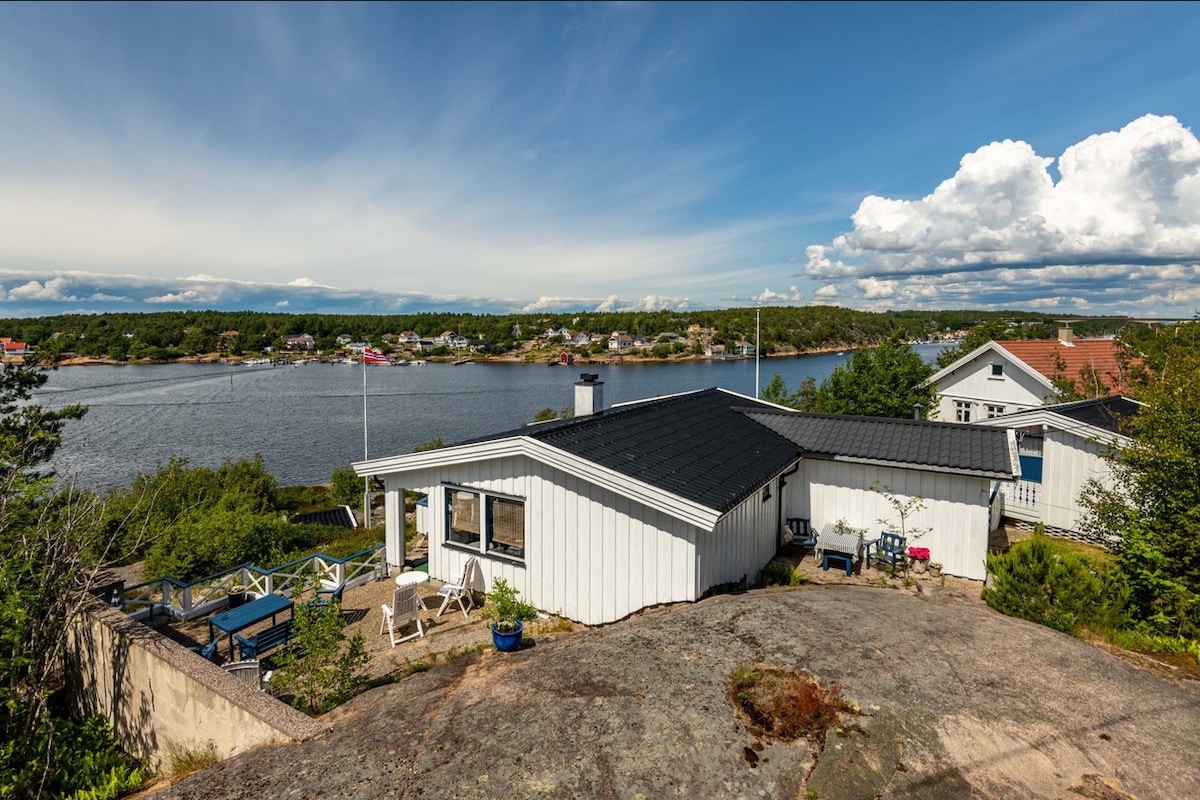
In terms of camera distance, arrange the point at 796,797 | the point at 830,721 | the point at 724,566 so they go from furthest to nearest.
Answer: the point at 724,566 → the point at 830,721 → the point at 796,797

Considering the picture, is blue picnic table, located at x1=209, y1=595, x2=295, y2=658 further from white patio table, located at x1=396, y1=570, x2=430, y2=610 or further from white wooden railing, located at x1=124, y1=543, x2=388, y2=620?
white patio table, located at x1=396, y1=570, x2=430, y2=610

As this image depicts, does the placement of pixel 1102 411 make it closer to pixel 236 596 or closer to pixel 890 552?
pixel 890 552

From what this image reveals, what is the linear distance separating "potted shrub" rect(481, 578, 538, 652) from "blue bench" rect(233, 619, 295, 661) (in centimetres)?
291

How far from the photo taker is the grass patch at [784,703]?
4844mm

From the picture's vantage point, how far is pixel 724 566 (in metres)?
9.05

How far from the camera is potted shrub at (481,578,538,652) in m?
7.31

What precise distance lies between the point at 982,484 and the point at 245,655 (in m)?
12.4

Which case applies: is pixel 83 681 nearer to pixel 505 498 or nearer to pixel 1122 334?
pixel 505 498

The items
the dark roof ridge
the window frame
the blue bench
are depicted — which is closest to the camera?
the blue bench

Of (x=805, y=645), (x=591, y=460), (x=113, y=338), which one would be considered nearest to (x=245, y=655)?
(x=591, y=460)

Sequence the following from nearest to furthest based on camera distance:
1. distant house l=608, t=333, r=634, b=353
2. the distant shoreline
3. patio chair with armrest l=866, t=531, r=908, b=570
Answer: patio chair with armrest l=866, t=531, r=908, b=570 < the distant shoreline < distant house l=608, t=333, r=634, b=353

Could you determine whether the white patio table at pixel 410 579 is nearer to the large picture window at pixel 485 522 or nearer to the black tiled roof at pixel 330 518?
the large picture window at pixel 485 522

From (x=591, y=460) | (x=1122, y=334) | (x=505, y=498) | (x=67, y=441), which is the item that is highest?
(x=1122, y=334)

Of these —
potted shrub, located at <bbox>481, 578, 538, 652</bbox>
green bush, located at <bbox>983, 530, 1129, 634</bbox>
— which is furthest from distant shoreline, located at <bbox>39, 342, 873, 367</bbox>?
green bush, located at <bbox>983, 530, 1129, 634</bbox>
